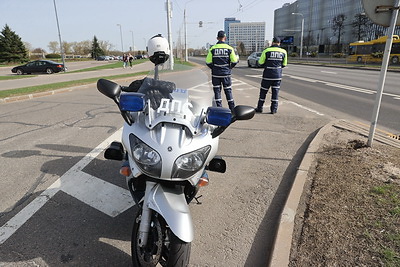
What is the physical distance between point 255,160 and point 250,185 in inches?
35.9

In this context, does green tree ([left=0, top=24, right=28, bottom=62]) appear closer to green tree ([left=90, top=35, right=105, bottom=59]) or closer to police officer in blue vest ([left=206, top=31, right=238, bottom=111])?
green tree ([left=90, top=35, right=105, bottom=59])

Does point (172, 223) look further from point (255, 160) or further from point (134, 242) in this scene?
point (255, 160)

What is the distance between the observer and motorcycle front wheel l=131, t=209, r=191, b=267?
2094 millimetres

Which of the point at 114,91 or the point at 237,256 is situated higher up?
the point at 114,91

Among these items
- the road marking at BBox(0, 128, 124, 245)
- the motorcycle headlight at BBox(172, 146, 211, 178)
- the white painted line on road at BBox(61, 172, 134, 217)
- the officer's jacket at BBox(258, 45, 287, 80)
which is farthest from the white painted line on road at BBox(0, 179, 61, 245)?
the officer's jacket at BBox(258, 45, 287, 80)

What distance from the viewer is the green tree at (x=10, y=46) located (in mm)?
53094

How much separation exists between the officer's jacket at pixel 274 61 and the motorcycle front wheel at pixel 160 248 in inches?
269

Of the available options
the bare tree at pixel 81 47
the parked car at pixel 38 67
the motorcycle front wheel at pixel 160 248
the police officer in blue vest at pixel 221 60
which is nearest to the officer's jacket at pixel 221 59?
the police officer in blue vest at pixel 221 60

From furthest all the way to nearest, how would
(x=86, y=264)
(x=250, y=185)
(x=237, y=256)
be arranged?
(x=250, y=185) → (x=237, y=256) → (x=86, y=264)

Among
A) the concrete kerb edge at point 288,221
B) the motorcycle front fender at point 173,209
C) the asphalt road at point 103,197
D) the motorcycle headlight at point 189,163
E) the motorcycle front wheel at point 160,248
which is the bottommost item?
the asphalt road at point 103,197

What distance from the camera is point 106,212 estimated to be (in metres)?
3.25

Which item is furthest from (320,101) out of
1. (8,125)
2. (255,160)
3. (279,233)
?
(8,125)

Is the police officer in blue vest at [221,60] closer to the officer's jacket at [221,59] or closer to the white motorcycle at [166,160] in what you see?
the officer's jacket at [221,59]

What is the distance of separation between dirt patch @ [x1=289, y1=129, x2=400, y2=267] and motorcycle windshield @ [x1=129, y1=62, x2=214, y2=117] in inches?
59.6
